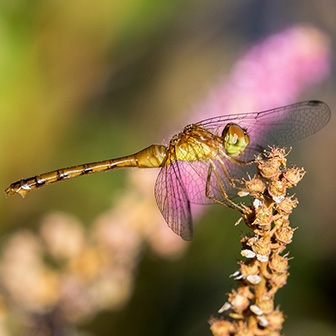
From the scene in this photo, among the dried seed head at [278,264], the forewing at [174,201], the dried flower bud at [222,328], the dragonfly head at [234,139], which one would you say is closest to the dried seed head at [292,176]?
the dried seed head at [278,264]

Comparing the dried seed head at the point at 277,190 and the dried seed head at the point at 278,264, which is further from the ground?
the dried seed head at the point at 277,190

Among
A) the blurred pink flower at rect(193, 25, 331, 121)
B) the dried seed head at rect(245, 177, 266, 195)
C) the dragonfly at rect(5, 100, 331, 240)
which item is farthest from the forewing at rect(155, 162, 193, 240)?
the dried seed head at rect(245, 177, 266, 195)

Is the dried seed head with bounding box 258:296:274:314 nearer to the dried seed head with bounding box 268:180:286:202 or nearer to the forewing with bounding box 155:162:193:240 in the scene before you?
the dried seed head with bounding box 268:180:286:202

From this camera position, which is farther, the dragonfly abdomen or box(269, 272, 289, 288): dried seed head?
the dragonfly abdomen

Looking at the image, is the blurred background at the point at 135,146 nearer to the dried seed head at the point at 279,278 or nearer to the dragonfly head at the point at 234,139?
the dragonfly head at the point at 234,139

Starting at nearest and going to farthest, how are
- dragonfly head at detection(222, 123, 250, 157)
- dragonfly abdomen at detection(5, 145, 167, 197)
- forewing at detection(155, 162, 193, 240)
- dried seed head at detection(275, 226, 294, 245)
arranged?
dried seed head at detection(275, 226, 294, 245) → forewing at detection(155, 162, 193, 240) → dragonfly head at detection(222, 123, 250, 157) → dragonfly abdomen at detection(5, 145, 167, 197)

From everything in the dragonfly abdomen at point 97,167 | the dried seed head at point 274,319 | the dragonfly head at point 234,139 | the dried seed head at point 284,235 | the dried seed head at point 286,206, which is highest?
the dragonfly abdomen at point 97,167
